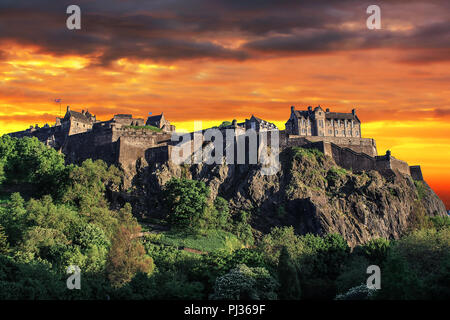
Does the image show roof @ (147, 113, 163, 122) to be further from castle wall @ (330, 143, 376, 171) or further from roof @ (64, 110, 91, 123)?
castle wall @ (330, 143, 376, 171)

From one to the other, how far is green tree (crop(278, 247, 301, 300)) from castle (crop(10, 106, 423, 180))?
1779 inches

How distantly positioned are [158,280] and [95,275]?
7518 millimetres

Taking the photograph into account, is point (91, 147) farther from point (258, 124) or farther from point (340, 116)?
point (340, 116)

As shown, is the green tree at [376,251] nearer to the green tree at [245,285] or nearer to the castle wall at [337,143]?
the green tree at [245,285]

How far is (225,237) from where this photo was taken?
9181 cm

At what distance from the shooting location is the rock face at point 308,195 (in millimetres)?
97500

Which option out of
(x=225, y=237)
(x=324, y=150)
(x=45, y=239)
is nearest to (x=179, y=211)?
(x=225, y=237)

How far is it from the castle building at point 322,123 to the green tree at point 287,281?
6490 cm

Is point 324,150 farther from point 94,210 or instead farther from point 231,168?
point 94,210

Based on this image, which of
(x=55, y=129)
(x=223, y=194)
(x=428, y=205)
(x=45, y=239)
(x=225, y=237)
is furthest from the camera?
(x=55, y=129)

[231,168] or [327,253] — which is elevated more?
[231,168]

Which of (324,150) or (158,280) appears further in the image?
Answer: (324,150)

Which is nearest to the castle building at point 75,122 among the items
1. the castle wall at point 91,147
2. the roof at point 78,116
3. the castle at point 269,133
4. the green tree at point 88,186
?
the roof at point 78,116

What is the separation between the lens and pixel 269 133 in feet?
358
